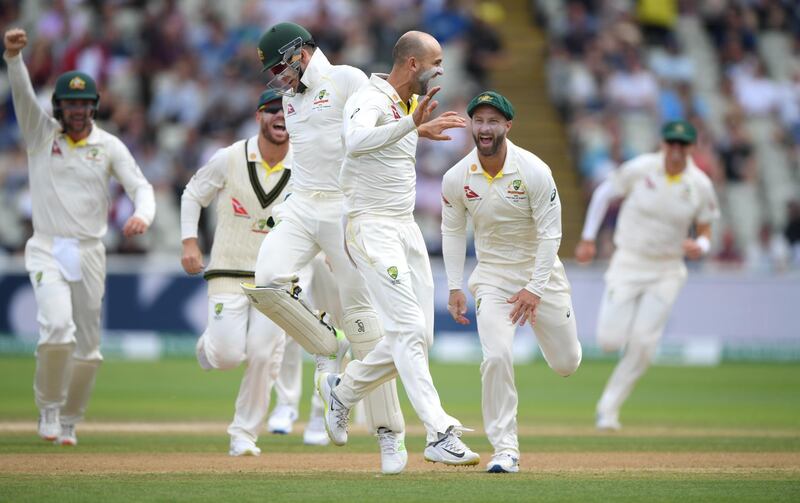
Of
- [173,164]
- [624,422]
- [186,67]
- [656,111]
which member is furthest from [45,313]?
[656,111]

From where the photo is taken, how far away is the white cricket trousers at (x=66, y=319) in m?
11.1

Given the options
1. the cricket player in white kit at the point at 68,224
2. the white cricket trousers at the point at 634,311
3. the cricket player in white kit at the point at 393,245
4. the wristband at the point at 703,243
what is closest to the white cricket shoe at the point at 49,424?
the cricket player in white kit at the point at 68,224

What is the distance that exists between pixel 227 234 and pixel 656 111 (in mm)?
16117

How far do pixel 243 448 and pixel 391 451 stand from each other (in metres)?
1.72

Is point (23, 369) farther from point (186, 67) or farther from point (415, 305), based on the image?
point (415, 305)

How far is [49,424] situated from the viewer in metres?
11.3

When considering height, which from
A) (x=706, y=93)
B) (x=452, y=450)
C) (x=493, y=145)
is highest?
(x=706, y=93)

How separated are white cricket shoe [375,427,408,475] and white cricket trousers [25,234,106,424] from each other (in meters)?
3.23

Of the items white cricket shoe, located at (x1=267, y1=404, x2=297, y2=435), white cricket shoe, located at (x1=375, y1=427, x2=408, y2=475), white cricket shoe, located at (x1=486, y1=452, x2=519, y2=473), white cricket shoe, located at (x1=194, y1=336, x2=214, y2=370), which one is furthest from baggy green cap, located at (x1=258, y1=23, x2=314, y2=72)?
white cricket shoe, located at (x1=267, y1=404, x2=297, y2=435)

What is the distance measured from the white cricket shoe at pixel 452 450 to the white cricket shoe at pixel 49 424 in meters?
4.04

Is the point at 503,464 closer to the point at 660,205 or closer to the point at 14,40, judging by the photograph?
the point at 14,40

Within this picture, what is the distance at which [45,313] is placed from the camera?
11148 mm

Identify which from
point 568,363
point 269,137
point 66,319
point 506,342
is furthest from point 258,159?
point 568,363

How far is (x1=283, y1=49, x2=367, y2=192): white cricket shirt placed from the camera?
9.68 meters
